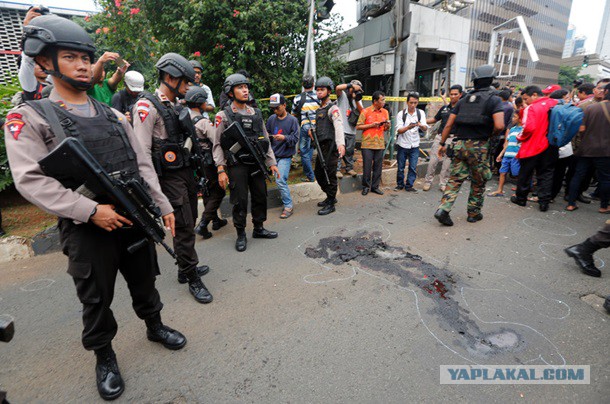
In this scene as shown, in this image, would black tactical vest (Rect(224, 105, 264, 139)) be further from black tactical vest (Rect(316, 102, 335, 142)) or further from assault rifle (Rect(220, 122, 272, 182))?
black tactical vest (Rect(316, 102, 335, 142))

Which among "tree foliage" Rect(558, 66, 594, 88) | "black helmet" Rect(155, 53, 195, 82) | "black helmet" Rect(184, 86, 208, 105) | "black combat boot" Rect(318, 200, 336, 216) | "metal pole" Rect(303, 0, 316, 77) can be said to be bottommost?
"black combat boot" Rect(318, 200, 336, 216)

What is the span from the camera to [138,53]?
673 centimetres

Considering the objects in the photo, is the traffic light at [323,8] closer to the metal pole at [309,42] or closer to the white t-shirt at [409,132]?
the metal pole at [309,42]

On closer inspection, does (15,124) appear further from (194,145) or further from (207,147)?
(207,147)

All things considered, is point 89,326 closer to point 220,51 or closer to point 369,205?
point 369,205

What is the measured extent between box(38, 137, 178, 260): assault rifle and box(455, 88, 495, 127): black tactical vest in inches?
158

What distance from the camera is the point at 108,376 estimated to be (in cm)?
180

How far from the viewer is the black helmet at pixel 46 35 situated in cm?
147

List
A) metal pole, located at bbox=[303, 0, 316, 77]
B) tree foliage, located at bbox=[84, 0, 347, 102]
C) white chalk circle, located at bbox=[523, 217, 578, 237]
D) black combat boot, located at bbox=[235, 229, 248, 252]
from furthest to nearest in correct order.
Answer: metal pole, located at bbox=[303, 0, 316, 77], tree foliage, located at bbox=[84, 0, 347, 102], white chalk circle, located at bbox=[523, 217, 578, 237], black combat boot, located at bbox=[235, 229, 248, 252]

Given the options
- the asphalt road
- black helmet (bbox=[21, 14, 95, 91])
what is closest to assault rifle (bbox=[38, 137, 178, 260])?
black helmet (bbox=[21, 14, 95, 91])

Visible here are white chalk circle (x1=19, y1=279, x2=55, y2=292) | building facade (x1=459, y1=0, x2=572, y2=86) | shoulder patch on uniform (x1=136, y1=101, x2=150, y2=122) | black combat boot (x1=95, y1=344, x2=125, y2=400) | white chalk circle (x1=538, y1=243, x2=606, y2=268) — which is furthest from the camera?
building facade (x1=459, y1=0, x2=572, y2=86)

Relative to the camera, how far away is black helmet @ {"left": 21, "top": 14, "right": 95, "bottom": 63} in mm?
1475

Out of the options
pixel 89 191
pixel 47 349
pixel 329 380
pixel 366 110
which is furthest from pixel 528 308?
pixel 366 110

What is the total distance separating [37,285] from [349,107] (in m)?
5.31
